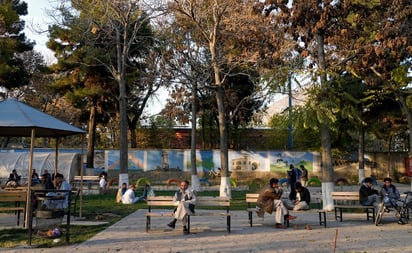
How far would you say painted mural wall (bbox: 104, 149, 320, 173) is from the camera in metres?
34.0

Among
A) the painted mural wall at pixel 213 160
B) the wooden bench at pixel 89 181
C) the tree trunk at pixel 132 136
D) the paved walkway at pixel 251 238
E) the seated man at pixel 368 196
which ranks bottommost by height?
the paved walkway at pixel 251 238

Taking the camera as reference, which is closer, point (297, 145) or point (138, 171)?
point (138, 171)

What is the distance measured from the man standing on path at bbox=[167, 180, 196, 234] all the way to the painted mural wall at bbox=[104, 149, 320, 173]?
22.6 m

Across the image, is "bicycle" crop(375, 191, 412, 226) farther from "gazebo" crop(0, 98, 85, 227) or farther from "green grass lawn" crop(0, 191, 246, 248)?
"gazebo" crop(0, 98, 85, 227)

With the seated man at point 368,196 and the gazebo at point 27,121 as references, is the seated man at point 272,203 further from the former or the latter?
the gazebo at point 27,121

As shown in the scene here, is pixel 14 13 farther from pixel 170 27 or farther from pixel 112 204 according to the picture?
pixel 112 204

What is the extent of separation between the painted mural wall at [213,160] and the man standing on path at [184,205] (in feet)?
74.0

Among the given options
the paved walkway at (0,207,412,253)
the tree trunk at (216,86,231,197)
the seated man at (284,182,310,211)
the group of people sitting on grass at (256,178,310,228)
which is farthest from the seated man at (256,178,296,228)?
the tree trunk at (216,86,231,197)

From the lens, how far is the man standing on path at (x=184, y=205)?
10.9 meters

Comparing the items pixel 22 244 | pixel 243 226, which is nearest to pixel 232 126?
pixel 243 226

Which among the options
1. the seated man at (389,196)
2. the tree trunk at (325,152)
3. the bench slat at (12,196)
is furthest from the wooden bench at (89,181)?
the seated man at (389,196)

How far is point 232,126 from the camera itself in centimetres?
3906

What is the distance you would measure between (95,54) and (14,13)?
6888 millimetres

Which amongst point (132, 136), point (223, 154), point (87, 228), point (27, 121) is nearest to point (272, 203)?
point (87, 228)
